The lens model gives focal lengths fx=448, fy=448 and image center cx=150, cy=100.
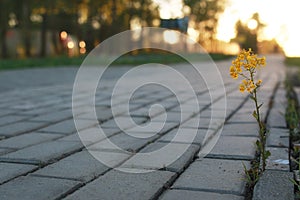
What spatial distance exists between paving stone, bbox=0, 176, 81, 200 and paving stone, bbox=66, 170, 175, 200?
68mm

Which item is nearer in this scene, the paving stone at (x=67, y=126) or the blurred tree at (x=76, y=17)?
the paving stone at (x=67, y=126)

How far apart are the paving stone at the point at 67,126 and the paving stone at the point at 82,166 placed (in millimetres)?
781

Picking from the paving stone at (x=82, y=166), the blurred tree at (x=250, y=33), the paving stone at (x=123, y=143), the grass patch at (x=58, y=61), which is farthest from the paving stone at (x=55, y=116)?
the blurred tree at (x=250, y=33)

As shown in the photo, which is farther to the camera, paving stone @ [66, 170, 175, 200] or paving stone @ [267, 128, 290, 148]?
paving stone @ [267, 128, 290, 148]

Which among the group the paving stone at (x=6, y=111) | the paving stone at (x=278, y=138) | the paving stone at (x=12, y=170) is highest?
the paving stone at (x=12, y=170)

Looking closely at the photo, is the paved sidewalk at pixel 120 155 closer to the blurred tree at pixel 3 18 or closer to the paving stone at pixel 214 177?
the paving stone at pixel 214 177

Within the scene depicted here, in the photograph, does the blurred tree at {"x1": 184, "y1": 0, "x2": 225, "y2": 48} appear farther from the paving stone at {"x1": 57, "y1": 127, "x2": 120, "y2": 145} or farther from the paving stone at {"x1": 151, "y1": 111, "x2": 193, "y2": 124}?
the paving stone at {"x1": 57, "y1": 127, "x2": 120, "y2": 145}

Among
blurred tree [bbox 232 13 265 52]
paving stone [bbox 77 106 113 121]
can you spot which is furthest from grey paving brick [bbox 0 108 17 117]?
blurred tree [bbox 232 13 265 52]

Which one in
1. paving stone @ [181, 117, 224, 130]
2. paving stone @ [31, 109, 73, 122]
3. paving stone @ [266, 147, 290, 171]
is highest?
paving stone @ [31, 109, 73, 122]

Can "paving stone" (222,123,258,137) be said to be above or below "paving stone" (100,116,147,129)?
below

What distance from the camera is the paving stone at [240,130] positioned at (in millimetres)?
3201

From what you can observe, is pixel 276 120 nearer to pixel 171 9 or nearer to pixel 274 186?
pixel 274 186

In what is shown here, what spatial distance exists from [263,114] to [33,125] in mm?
2001

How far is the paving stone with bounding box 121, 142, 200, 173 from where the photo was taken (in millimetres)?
2344
